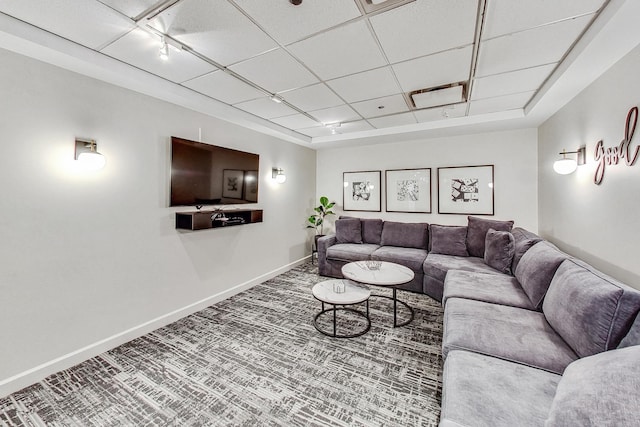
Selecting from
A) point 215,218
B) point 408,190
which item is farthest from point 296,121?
point 408,190

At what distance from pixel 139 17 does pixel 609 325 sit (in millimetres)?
3386

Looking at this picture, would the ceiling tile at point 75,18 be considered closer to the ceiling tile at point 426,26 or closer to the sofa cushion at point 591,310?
the ceiling tile at point 426,26

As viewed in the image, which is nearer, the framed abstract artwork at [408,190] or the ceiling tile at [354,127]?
the ceiling tile at [354,127]

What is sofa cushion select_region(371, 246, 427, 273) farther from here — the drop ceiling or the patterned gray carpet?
the drop ceiling

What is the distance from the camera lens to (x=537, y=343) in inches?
66.3

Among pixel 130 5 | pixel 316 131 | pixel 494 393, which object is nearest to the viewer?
pixel 494 393

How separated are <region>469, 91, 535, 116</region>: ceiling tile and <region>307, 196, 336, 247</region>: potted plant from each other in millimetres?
2959

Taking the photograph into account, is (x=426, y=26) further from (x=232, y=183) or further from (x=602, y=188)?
(x=232, y=183)

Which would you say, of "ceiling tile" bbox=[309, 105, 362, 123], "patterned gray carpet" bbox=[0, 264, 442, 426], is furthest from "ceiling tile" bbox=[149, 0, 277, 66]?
"patterned gray carpet" bbox=[0, 264, 442, 426]

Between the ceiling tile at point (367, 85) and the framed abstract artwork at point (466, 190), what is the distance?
231 centimetres

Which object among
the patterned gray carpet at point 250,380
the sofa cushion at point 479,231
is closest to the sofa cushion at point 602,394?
the patterned gray carpet at point 250,380

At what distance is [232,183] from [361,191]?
2723 millimetres

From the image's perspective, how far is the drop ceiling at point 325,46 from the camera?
1.67 meters

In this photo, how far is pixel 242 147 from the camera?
3967mm
